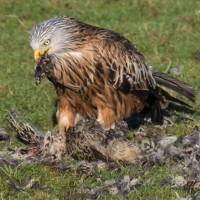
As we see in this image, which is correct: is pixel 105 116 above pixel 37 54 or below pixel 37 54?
below

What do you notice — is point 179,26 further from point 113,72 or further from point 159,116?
point 113,72

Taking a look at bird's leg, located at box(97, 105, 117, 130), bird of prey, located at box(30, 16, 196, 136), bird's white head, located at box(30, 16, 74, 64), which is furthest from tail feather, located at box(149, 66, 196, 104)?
bird's white head, located at box(30, 16, 74, 64)

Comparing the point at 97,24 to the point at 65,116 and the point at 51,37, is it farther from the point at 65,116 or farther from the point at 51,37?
the point at 51,37

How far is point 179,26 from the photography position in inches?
481

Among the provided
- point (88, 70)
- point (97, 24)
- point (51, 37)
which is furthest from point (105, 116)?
point (97, 24)

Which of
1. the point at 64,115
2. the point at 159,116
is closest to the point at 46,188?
the point at 64,115

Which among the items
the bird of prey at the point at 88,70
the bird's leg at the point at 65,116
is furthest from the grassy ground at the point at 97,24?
the bird of prey at the point at 88,70

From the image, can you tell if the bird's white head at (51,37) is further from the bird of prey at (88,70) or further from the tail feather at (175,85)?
the tail feather at (175,85)

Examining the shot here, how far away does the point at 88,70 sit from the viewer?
7.77m

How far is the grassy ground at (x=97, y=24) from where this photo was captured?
9156 mm

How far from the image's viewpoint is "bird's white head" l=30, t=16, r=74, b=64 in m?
7.37

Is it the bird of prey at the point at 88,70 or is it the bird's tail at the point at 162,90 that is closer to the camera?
the bird of prey at the point at 88,70

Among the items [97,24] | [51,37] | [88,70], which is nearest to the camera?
[51,37]

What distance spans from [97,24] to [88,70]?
183 inches
